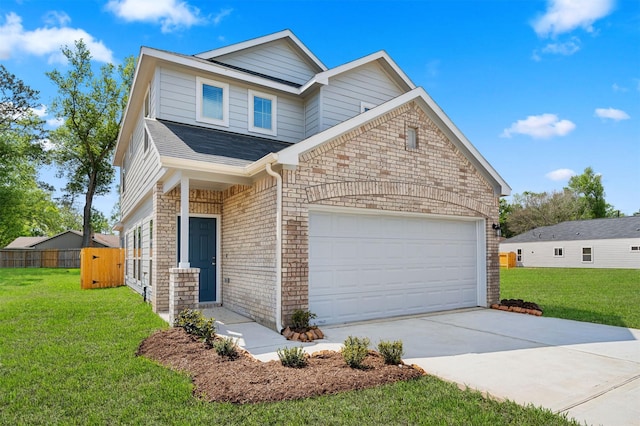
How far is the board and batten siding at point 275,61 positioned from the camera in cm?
1162

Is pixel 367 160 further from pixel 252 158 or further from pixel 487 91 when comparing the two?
pixel 487 91

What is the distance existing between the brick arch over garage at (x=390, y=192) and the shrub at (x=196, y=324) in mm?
2788

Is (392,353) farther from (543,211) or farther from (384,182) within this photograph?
(543,211)

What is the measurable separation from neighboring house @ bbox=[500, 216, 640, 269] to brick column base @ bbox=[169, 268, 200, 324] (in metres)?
34.5

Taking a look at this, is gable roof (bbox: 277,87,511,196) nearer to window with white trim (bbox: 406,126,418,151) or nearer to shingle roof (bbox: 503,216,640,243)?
window with white trim (bbox: 406,126,418,151)

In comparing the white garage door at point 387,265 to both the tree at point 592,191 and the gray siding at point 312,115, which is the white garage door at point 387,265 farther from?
the tree at point 592,191

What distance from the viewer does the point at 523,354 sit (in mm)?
5703

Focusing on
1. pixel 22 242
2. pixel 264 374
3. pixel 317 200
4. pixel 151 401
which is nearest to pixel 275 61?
pixel 317 200

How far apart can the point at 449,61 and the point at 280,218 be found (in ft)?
30.7

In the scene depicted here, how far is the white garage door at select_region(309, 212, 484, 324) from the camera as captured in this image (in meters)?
7.76

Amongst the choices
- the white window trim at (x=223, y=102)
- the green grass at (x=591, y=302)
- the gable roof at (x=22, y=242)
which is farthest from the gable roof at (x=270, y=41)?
the gable roof at (x=22, y=242)

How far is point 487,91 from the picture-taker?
14.6 m

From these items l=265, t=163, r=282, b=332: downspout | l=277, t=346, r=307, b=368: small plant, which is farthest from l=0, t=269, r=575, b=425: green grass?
l=265, t=163, r=282, b=332: downspout

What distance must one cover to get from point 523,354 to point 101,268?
47.9 feet
